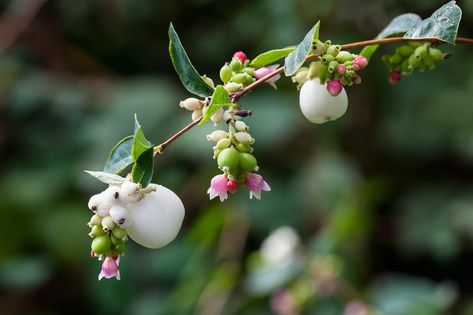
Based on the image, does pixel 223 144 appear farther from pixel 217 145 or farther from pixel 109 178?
pixel 109 178

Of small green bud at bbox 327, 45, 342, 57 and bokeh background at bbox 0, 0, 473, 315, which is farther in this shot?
bokeh background at bbox 0, 0, 473, 315

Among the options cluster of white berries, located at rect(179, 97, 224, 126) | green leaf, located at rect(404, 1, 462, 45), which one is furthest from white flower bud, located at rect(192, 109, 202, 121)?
green leaf, located at rect(404, 1, 462, 45)

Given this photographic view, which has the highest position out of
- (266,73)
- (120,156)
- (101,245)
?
(266,73)

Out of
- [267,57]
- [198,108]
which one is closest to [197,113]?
[198,108]

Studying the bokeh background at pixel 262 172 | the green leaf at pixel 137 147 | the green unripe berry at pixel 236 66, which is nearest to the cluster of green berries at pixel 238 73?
the green unripe berry at pixel 236 66

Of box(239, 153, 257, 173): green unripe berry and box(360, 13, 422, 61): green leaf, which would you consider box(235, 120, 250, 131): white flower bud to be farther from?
box(360, 13, 422, 61): green leaf

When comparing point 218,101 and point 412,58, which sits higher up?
point 412,58
